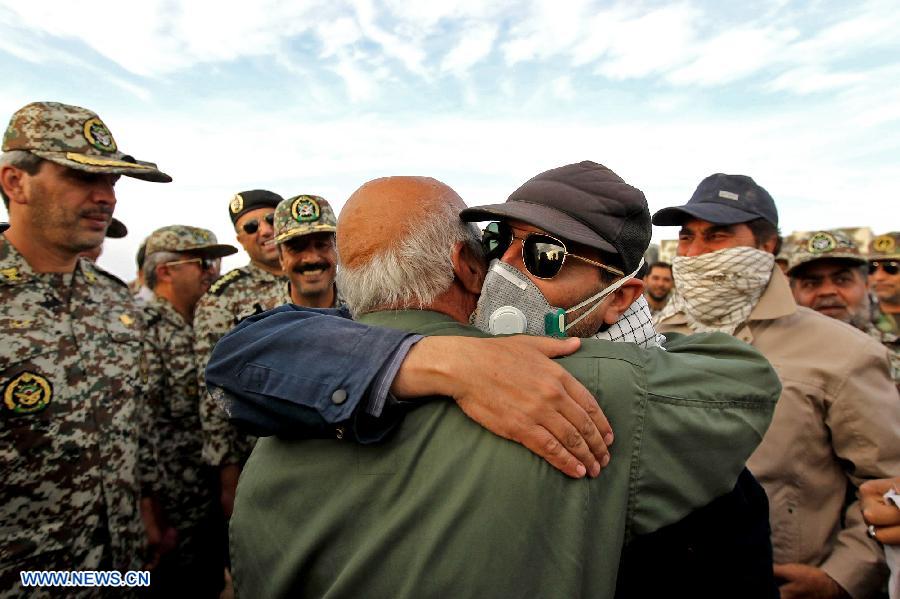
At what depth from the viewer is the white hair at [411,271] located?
1.58 metres

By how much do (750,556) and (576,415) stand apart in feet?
2.68

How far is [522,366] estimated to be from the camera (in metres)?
1.30

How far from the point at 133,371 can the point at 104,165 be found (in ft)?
4.37

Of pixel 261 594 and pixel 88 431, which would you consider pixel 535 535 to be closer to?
pixel 261 594

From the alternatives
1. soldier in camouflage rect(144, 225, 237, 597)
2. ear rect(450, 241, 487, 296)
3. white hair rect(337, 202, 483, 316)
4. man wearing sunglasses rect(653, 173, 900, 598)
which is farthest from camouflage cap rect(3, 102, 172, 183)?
man wearing sunglasses rect(653, 173, 900, 598)

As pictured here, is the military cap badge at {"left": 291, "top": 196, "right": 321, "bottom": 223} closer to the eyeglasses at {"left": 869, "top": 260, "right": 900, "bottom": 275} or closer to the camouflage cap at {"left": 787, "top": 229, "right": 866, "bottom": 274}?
the camouflage cap at {"left": 787, "top": 229, "right": 866, "bottom": 274}

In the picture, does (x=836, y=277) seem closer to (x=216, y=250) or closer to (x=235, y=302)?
(x=235, y=302)

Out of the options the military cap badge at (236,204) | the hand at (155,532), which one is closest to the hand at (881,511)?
the hand at (155,532)

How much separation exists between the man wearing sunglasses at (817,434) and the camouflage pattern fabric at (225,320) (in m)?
3.56

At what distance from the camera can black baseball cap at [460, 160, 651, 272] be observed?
5.44ft

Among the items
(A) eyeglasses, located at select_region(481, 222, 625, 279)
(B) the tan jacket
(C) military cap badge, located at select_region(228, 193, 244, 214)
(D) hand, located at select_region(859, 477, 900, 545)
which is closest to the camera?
(A) eyeglasses, located at select_region(481, 222, 625, 279)

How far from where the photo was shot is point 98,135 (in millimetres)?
3418

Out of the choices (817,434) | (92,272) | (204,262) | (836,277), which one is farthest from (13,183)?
(836,277)

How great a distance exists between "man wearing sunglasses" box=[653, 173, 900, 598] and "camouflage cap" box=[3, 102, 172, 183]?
152 inches
